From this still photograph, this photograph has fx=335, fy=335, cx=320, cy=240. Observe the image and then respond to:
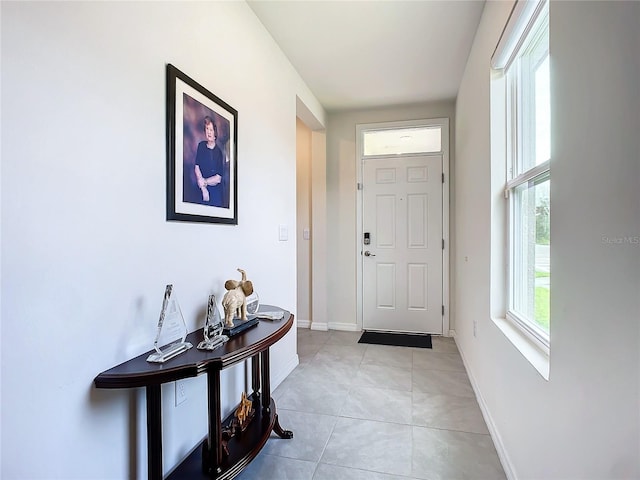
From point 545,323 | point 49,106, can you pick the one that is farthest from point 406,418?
point 49,106

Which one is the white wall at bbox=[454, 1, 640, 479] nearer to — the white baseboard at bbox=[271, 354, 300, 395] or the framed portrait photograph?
the framed portrait photograph

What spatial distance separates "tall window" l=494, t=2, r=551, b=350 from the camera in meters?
1.41

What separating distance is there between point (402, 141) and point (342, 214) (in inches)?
42.3

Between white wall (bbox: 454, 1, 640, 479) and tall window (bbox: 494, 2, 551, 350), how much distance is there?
0.96 feet

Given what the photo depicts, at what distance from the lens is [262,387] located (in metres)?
1.79

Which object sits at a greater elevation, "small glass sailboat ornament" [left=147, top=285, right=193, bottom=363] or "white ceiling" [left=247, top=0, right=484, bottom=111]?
"white ceiling" [left=247, top=0, right=484, bottom=111]

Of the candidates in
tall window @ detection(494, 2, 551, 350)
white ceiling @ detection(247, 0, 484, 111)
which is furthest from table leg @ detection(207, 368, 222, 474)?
white ceiling @ detection(247, 0, 484, 111)

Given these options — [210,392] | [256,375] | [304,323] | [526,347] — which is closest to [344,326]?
[304,323]

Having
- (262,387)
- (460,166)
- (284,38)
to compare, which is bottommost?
(262,387)

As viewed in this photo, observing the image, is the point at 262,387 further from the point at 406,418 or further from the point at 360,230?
the point at 360,230

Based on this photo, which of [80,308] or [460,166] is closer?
[80,308]

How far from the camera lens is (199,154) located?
1.57 meters

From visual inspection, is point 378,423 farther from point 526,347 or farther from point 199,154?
point 199,154

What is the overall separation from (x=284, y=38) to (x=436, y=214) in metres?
2.32
